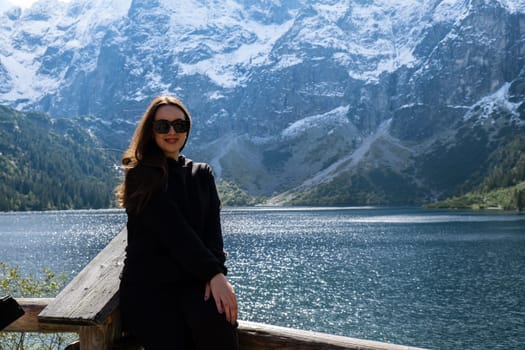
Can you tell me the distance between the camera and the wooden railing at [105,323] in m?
5.40

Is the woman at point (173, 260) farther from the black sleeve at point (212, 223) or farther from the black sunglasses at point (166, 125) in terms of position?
the black sunglasses at point (166, 125)

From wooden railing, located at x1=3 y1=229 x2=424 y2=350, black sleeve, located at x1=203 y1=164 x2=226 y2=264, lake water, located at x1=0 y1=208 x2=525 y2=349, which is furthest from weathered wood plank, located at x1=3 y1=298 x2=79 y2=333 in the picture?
lake water, located at x1=0 y1=208 x2=525 y2=349

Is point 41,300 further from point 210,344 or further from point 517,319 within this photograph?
point 517,319

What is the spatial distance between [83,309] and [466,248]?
92.6 metres

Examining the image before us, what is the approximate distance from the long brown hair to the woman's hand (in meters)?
1.18

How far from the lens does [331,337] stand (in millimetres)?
5676

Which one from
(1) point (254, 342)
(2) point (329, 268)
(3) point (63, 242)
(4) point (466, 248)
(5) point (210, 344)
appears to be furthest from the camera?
(3) point (63, 242)

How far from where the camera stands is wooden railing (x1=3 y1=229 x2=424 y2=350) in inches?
213

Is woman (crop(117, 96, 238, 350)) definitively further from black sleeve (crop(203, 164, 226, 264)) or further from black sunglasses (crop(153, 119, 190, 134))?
black sunglasses (crop(153, 119, 190, 134))

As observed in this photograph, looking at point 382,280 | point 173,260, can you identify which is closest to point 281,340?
point 173,260

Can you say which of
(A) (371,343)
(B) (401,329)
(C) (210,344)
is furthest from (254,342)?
(B) (401,329)

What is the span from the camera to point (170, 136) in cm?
643

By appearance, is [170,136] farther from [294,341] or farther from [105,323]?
[294,341]

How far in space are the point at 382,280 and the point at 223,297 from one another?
61.6m
